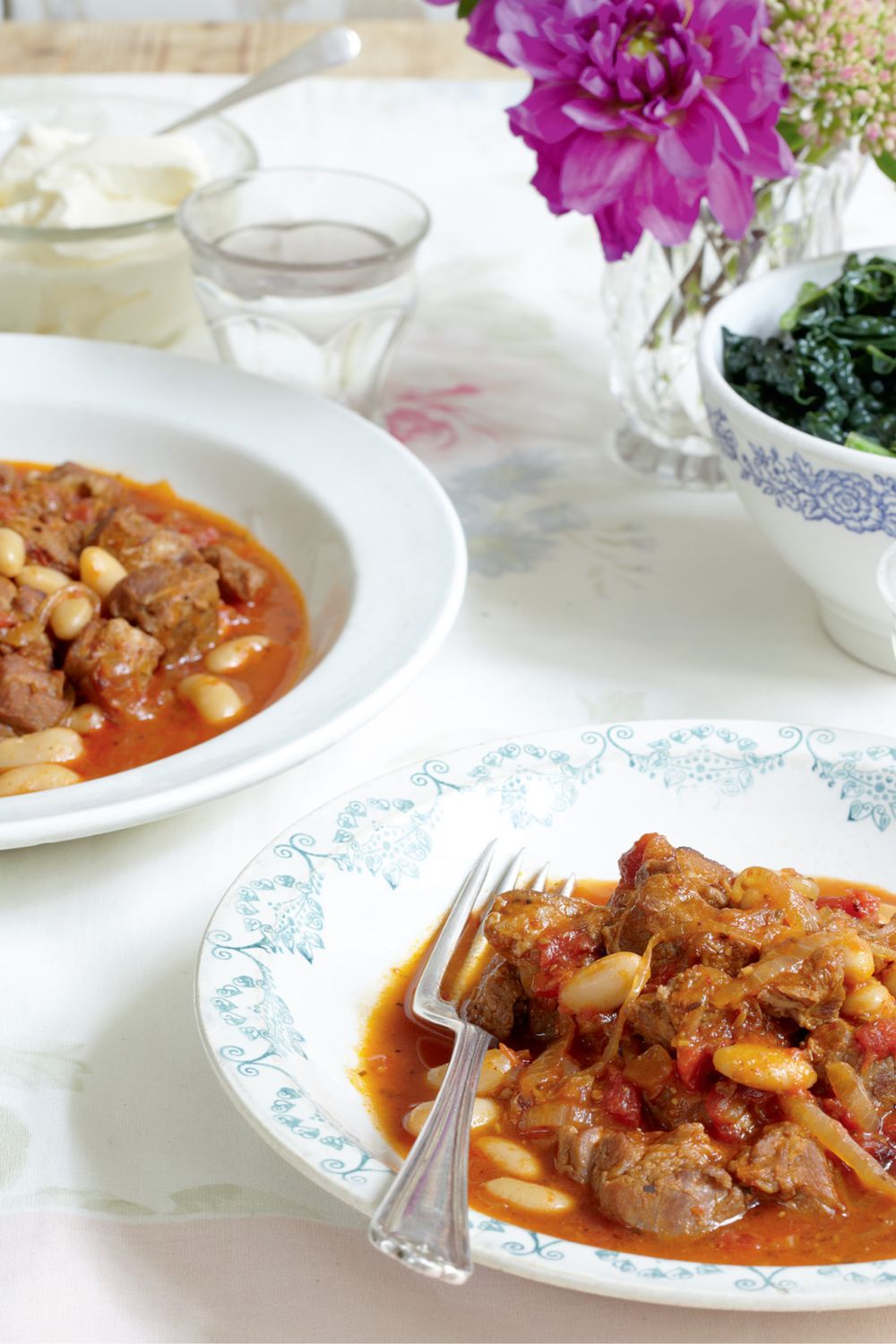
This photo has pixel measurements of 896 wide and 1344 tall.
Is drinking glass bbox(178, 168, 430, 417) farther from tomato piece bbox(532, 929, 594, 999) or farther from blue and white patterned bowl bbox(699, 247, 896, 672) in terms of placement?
tomato piece bbox(532, 929, 594, 999)

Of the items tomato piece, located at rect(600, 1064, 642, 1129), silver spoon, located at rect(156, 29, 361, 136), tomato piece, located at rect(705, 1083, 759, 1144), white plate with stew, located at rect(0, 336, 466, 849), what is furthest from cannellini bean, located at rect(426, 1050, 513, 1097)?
silver spoon, located at rect(156, 29, 361, 136)

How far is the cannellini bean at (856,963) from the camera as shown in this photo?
1544 mm

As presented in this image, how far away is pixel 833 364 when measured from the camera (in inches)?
96.0

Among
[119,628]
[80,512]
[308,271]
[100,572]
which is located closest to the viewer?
[119,628]

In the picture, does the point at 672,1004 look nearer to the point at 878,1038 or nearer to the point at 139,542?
the point at 878,1038

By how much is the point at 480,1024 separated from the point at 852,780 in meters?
0.62

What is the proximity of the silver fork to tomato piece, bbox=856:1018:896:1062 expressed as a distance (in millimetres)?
382

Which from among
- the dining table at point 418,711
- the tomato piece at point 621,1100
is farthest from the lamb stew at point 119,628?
the tomato piece at point 621,1100

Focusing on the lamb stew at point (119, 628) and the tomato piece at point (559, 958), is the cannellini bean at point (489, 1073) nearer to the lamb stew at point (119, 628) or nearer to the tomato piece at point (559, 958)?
the tomato piece at point (559, 958)

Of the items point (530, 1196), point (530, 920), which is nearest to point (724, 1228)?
point (530, 1196)

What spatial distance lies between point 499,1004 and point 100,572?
1.14 m

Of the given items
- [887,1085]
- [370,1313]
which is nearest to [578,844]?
[887,1085]

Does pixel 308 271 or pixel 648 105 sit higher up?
pixel 648 105

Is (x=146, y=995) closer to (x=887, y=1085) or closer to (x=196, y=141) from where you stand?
(x=887, y=1085)
